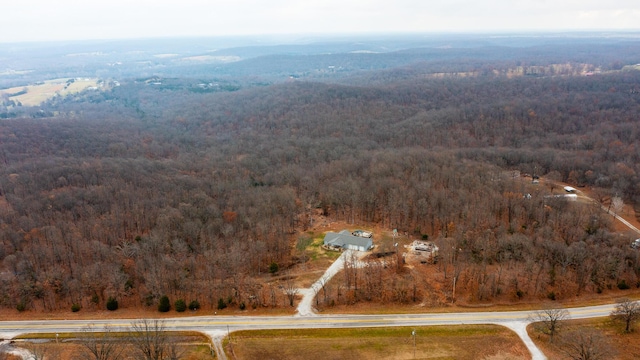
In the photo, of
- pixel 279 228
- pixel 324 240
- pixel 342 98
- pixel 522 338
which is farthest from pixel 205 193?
pixel 342 98

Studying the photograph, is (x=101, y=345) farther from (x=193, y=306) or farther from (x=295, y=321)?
(x=295, y=321)

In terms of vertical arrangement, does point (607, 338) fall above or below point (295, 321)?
below

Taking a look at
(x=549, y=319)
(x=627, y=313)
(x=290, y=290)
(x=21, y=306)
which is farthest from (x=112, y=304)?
(x=627, y=313)

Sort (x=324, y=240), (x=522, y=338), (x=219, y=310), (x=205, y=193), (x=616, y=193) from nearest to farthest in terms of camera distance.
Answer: (x=522, y=338) < (x=219, y=310) < (x=324, y=240) < (x=616, y=193) < (x=205, y=193)

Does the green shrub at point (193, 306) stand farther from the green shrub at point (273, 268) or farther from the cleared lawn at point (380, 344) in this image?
the green shrub at point (273, 268)

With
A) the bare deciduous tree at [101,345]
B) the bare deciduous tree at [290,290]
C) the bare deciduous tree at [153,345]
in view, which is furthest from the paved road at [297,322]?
the bare deciduous tree at [153,345]

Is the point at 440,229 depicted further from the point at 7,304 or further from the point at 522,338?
the point at 7,304
